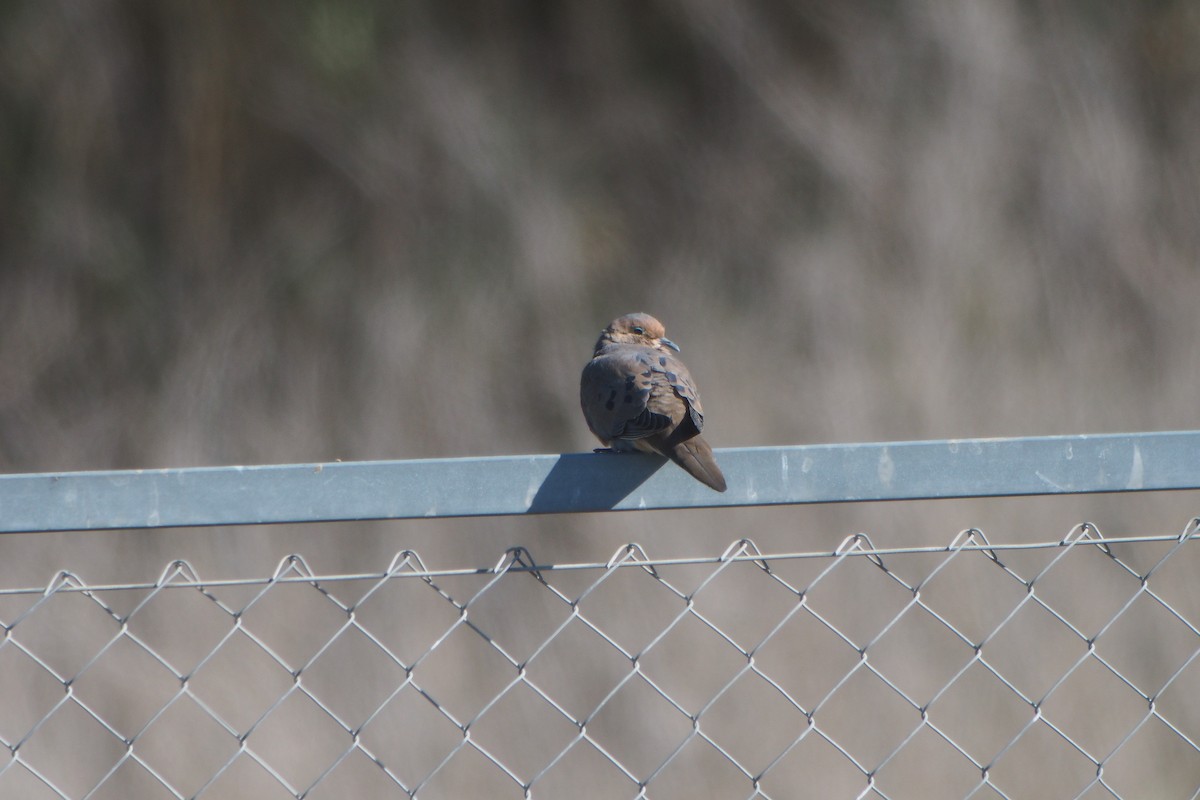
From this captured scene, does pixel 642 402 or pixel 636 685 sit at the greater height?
pixel 642 402

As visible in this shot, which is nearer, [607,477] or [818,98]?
[607,477]

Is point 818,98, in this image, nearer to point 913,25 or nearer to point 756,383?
point 913,25

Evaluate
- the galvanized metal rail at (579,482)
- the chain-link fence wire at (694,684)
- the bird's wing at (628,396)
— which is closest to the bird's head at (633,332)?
the bird's wing at (628,396)

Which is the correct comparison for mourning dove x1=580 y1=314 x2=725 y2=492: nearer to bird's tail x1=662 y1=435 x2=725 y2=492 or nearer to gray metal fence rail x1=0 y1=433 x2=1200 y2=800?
bird's tail x1=662 y1=435 x2=725 y2=492

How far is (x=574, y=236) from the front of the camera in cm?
431

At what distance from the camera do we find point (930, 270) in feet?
14.0

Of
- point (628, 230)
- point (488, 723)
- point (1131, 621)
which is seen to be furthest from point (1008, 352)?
point (488, 723)

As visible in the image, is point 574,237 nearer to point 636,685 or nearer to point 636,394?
point 636,685

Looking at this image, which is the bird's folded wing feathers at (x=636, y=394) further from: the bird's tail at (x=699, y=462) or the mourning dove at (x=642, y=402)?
Result: the bird's tail at (x=699, y=462)

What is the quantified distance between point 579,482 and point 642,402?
0.71 meters

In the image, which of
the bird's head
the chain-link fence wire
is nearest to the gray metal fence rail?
the chain-link fence wire

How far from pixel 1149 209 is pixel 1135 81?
0.49 meters

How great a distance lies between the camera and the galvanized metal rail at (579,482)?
1.39 meters

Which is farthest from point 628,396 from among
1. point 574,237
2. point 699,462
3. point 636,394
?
point 574,237
